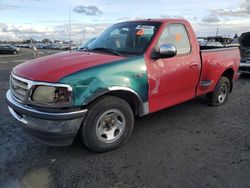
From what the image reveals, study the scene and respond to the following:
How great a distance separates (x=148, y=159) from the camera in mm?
3600

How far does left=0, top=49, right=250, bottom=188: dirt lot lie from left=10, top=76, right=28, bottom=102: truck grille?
0.87m

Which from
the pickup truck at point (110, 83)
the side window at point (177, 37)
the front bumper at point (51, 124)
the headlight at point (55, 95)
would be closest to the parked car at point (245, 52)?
the pickup truck at point (110, 83)

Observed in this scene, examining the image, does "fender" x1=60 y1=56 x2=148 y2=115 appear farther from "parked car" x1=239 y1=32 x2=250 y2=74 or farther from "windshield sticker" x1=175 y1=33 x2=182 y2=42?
"parked car" x1=239 y1=32 x2=250 y2=74

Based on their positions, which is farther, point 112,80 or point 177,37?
point 177,37

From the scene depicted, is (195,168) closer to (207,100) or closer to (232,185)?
(232,185)

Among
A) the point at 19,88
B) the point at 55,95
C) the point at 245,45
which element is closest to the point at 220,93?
the point at 55,95

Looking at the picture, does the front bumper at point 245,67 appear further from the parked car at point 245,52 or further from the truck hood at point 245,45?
the truck hood at point 245,45

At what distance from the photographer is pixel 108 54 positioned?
4133 mm

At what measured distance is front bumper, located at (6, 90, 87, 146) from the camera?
10.6ft

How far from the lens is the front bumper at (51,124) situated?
323cm

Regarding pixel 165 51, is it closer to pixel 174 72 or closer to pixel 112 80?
pixel 174 72

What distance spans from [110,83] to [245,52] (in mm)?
8094

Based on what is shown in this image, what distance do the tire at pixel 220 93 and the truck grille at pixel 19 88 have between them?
13.4 ft

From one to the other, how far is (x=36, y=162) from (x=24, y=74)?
121 cm
